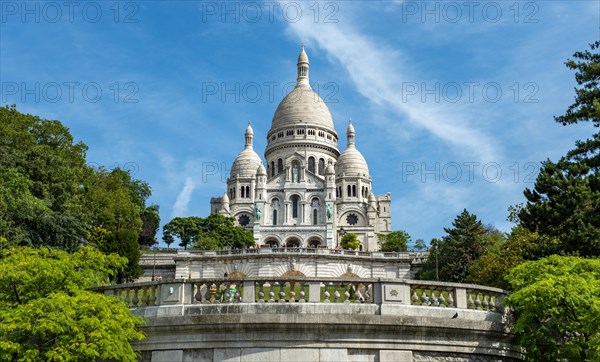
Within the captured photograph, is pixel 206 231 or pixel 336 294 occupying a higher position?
pixel 206 231

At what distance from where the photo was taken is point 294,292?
1655cm

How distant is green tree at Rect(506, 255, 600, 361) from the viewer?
16.4 meters

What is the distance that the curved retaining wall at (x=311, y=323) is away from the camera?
51.1 ft

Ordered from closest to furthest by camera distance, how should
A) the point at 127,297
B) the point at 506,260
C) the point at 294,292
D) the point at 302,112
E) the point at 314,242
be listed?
the point at 294,292
the point at 127,297
the point at 506,260
the point at 314,242
the point at 302,112

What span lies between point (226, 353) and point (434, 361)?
4.55 meters

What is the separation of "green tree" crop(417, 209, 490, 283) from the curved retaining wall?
125ft

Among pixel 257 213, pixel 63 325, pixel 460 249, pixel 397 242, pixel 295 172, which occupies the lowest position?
pixel 63 325

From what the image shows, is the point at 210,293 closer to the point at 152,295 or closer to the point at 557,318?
the point at 152,295

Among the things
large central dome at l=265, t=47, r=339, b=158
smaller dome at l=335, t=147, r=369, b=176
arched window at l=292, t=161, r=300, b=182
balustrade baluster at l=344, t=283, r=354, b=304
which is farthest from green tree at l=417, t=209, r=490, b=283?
large central dome at l=265, t=47, r=339, b=158

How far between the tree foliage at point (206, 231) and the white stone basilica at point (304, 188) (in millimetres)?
14783

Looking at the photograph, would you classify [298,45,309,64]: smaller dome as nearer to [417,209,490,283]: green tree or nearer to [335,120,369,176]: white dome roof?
[335,120,369,176]: white dome roof

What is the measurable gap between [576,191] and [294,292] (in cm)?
1890

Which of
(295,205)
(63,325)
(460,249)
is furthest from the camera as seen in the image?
(295,205)

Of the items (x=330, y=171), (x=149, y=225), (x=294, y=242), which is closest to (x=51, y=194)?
(x=149, y=225)
